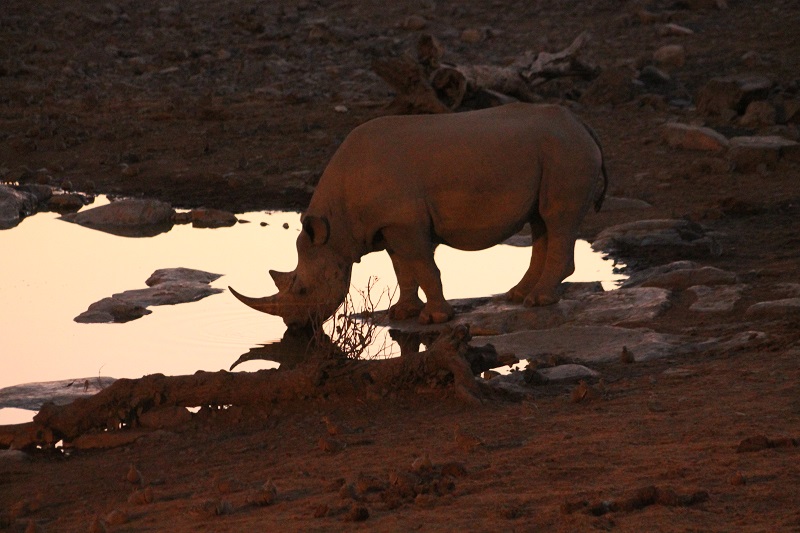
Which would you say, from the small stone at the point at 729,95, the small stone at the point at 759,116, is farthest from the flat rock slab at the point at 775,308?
the small stone at the point at 729,95

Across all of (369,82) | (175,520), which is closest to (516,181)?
(175,520)

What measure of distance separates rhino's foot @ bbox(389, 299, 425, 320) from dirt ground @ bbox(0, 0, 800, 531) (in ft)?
5.75

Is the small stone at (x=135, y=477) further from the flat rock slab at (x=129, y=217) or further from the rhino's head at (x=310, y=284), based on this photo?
the flat rock slab at (x=129, y=217)

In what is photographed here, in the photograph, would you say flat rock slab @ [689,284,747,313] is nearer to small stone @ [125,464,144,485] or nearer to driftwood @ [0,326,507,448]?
driftwood @ [0,326,507,448]

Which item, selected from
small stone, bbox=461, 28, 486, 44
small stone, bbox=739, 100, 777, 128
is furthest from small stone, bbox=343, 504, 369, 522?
small stone, bbox=461, 28, 486, 44

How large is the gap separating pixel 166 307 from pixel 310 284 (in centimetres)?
134

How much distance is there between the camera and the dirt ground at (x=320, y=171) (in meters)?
4.71

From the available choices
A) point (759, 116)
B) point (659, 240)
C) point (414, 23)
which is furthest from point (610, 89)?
point (414, 23)

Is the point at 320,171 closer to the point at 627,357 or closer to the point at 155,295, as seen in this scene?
the point at 155,295

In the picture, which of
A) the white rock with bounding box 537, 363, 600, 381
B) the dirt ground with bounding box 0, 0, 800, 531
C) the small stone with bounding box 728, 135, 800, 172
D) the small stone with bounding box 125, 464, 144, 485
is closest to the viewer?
the dirt ground with bounding box 0, 0, 800, 531

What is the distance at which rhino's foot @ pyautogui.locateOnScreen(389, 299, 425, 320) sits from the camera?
915 centimetres

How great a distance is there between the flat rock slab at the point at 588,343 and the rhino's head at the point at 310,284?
3.78 feet

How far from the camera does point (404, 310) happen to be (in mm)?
9156

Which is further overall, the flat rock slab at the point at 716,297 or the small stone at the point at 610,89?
the small stone at the point at 610,89
